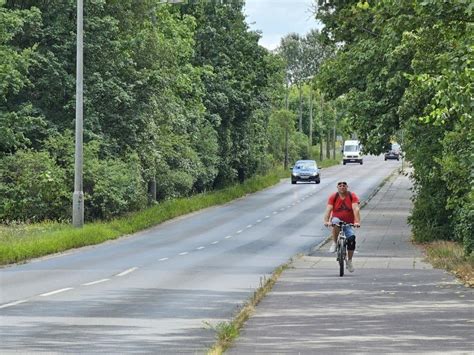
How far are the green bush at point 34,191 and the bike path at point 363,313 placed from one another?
55.0ft

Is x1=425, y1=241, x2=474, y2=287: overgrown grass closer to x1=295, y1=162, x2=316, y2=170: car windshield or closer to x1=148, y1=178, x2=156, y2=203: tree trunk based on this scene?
x1=148, y1=178, x2=156, y2=203: tree trunk

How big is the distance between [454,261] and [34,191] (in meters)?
20.5

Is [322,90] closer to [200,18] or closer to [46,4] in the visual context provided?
[46,4]

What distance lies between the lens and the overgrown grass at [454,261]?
22.2 m

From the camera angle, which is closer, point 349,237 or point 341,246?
point 341,246

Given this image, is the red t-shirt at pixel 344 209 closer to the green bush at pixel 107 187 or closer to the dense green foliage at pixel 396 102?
the dense green foliage at pixel 396 102

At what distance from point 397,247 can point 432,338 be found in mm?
25125

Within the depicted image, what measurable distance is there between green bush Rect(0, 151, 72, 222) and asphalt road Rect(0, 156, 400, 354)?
3.14 meters

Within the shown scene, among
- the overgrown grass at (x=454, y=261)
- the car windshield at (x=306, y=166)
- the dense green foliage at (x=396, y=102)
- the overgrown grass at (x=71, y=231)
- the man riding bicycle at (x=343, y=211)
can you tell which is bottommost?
the overgrown grass at (x=71, y=231)

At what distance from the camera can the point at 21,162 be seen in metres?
43.7

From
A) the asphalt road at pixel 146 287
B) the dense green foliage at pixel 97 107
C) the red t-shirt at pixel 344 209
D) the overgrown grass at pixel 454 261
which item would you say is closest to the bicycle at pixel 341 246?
the red t-shirt at pixel 344 209

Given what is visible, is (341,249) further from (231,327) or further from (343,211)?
(231,327)

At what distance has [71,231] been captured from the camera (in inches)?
1442

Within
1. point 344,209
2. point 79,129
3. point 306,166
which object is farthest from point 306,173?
point 344,209
